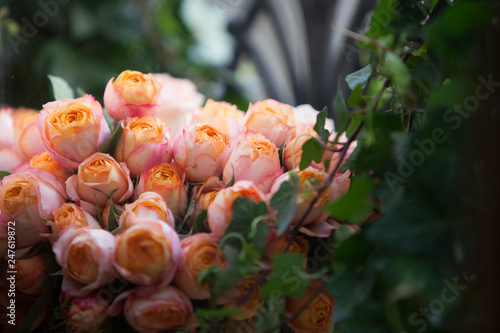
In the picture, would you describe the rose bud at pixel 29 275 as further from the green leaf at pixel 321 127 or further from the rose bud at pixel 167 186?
the green leaf at pixel 321 127

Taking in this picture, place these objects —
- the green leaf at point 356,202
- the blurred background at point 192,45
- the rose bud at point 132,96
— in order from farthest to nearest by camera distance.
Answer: the blurred background at point 192,45, the rose bud at point 132,96, the green leaf at point 356,202

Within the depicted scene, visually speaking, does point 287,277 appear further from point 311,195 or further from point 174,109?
point 174,109

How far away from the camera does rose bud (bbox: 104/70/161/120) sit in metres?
0.32

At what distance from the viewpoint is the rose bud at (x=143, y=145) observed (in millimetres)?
303

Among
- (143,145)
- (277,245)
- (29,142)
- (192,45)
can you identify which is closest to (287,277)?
(277,245)

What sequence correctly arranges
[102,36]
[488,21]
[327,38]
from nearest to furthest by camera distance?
[488,21], [327,38], [102,36]

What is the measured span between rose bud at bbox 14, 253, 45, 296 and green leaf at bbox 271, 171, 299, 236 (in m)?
0.16

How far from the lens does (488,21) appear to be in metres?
0.20

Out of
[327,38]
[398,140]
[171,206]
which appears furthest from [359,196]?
[327,38]

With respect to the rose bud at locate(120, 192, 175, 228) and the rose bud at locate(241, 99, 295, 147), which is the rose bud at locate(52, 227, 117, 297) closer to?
the rose bud at locate(120, 192, 175, 228)

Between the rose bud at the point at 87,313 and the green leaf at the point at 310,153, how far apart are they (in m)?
0.14

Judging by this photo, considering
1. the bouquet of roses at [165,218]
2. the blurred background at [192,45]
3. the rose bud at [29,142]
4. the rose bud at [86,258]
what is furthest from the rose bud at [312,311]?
the blurred background at [192,45]

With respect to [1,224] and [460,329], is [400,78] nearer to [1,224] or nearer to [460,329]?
[460,329]

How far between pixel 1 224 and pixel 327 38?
70cm
